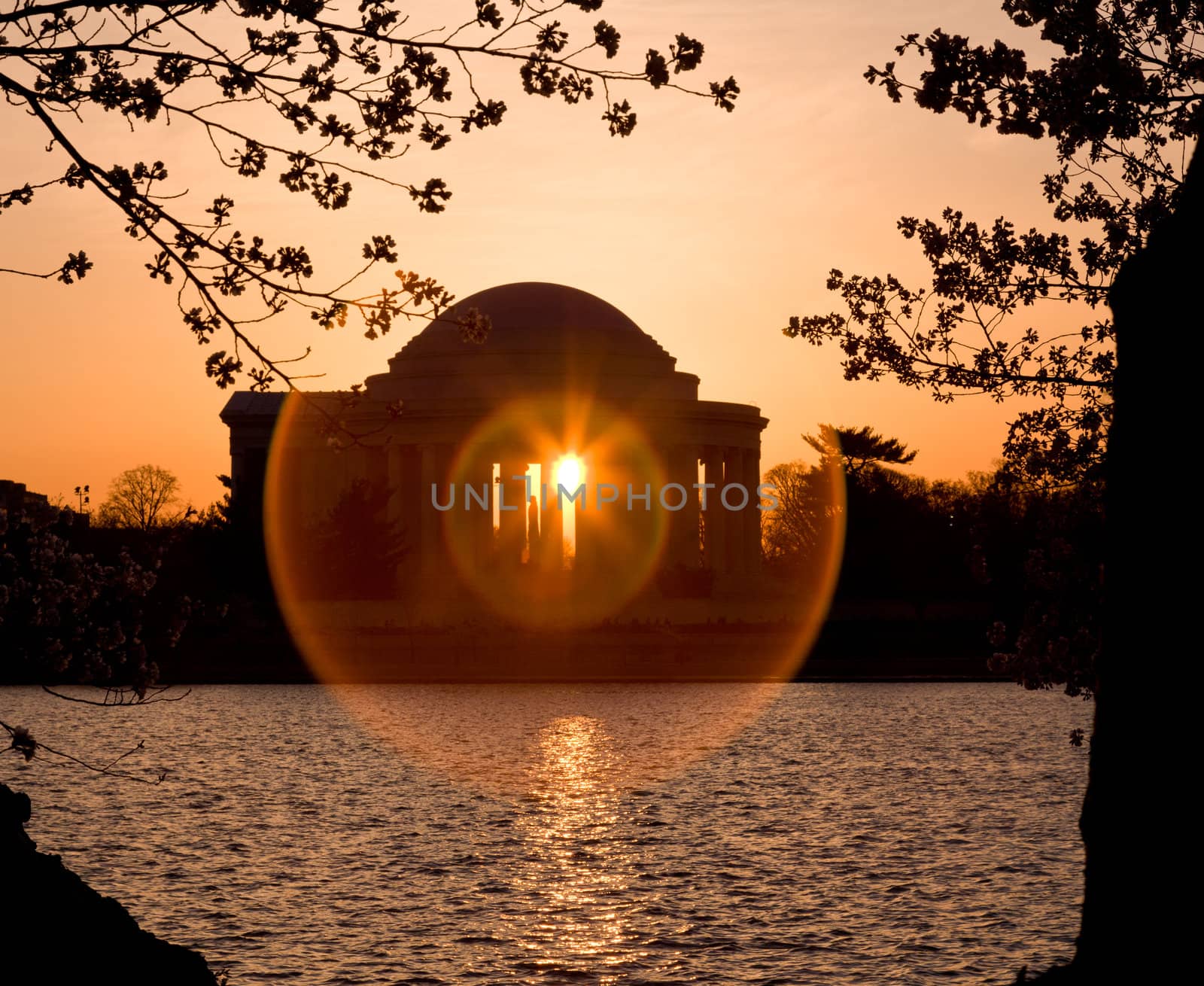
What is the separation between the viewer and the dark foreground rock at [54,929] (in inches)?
442

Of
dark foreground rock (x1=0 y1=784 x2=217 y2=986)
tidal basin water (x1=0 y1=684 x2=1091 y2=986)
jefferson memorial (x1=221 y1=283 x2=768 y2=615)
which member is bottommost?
tidal basin water (x1=0 y1=684 x2=1091 y2=986)

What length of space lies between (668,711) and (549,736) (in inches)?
359

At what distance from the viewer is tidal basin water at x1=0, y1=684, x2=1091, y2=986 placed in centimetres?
1903

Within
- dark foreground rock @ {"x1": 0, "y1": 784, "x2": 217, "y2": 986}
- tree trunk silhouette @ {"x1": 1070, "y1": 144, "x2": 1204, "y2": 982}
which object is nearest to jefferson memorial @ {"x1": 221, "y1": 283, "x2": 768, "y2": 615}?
dark foreground rock @ {"x1": 0, "y1": 784, "x2": 217, "y2": 986}

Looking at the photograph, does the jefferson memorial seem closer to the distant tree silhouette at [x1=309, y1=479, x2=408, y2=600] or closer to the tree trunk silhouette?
the distant tree silhouette at [x1=309, y1=479, x2=408, y2=600]

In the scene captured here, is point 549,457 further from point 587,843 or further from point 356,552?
point 587,843

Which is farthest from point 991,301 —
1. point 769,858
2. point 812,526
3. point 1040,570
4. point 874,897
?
point 812,526

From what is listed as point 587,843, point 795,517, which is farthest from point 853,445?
point 587,843

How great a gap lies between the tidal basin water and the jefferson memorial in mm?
59325

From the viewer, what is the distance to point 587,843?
90.8ft

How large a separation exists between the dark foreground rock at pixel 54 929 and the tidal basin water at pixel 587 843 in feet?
18.1

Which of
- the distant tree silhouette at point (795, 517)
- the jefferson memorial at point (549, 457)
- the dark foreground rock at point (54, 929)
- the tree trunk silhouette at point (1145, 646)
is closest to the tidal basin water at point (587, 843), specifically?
the dark foreground rock at point (54, 929)

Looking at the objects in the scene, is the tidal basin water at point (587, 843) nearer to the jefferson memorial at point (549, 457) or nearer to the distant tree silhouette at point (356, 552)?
the distant tree silhouette at point (356, 552)

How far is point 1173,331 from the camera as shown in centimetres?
884
